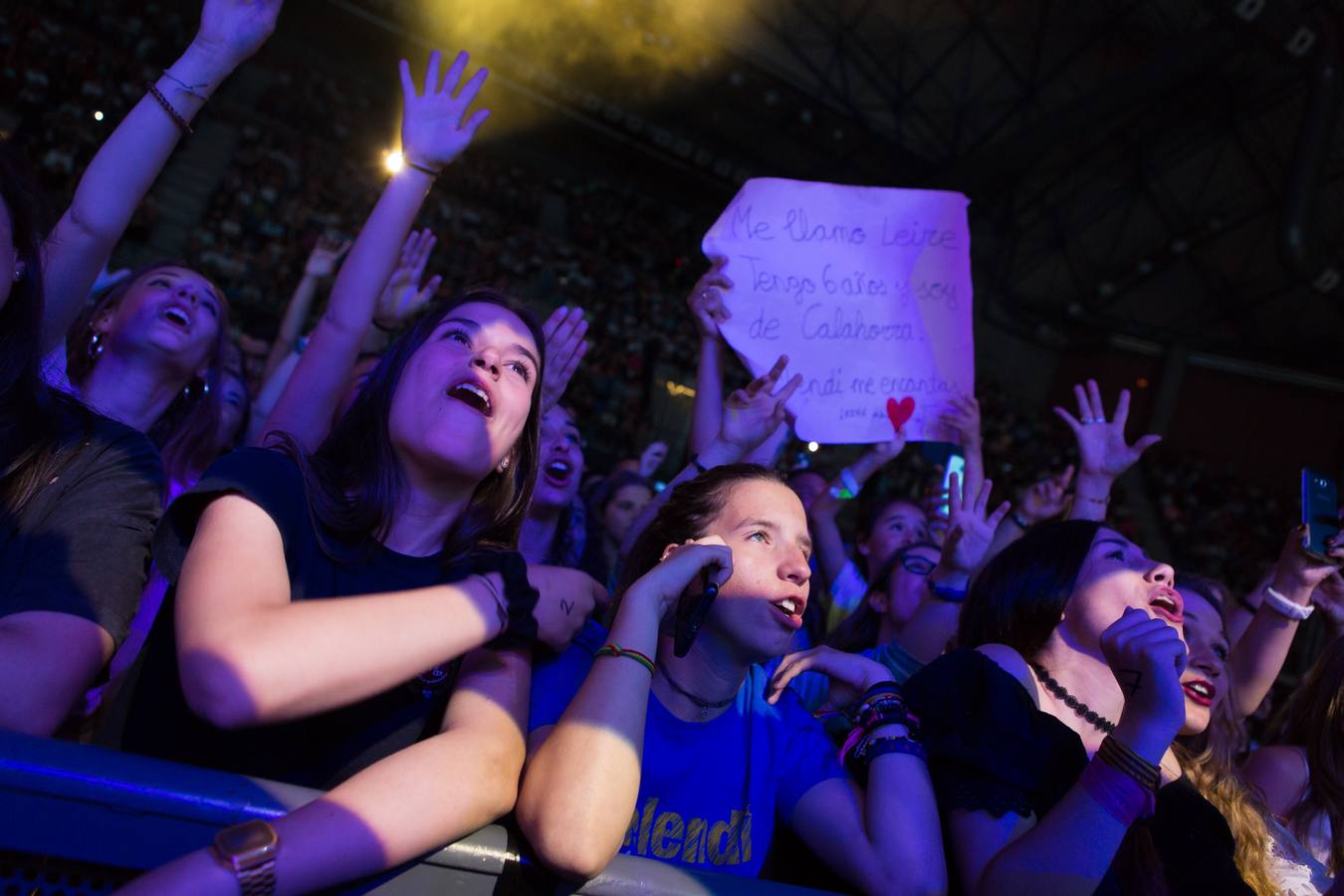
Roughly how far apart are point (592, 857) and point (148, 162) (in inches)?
58.4

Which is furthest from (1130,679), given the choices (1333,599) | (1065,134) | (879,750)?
(1065,134)

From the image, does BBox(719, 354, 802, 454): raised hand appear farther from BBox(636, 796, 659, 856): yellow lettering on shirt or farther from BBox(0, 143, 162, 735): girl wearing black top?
BBox(0, 143, 162, 735): girl wearing black top

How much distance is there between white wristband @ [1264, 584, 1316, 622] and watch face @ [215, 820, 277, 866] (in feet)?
8.78

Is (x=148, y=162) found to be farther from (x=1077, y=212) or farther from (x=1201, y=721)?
(x=1077, y=212)

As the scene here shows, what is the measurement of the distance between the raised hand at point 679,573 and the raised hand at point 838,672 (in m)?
0.32

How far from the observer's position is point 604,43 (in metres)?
13.7

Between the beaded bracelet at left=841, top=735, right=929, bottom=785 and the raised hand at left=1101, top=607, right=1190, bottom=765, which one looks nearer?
the raised hand at left=1101, top=607, right=1190, bottom=765

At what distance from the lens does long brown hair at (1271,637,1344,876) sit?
227 centimetres

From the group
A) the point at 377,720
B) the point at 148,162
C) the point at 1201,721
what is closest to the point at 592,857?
the point at 377,720

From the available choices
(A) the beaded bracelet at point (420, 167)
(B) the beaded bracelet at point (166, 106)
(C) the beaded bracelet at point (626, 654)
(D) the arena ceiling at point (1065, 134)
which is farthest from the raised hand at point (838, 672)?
(D) the arena ceiling at point (1065, 134)

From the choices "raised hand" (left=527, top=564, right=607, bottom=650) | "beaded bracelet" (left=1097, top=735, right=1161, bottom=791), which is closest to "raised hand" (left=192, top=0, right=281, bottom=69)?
"raised hand" (left=527, top=564, right=607, bottom=650)

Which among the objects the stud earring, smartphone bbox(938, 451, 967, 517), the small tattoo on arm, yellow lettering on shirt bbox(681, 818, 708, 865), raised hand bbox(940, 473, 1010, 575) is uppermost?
smartphone bbox(938, 451, 967, 517)

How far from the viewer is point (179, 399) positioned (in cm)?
231

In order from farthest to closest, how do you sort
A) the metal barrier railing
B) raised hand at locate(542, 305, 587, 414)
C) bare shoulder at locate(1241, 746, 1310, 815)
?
1. bare shoulder at locate(1241, 746, 1310, 815)
2. raised hand at locate(542, 305, 587, 414)
3. the metal barrier railing
